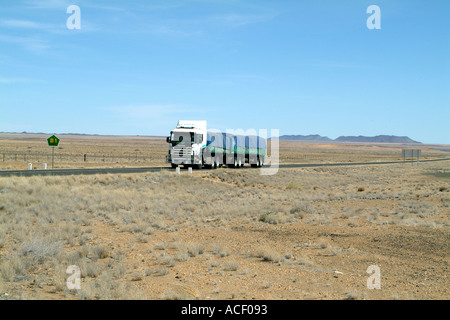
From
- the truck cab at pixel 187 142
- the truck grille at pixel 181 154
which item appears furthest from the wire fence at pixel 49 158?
the truck cab at pixel 187 142

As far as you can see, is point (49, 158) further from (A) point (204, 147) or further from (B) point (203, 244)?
(B) point (203, 244)

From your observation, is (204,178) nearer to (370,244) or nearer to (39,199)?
(39,199)

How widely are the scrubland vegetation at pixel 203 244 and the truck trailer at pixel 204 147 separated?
11.8m

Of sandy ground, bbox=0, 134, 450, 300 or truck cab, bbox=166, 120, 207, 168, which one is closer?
sandy ground, bbox=0, 134, 450, 300

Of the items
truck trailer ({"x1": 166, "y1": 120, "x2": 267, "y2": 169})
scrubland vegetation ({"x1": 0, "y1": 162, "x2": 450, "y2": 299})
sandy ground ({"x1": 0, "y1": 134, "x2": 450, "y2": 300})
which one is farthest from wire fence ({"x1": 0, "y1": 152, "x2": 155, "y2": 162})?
sandy ground ({"x1": 0, "y1": 134, "x2": 450, "y2": 300})

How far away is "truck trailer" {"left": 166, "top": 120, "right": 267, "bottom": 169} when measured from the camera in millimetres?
39719

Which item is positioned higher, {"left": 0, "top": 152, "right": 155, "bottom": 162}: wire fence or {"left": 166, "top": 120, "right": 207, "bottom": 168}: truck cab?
{"left": 166, "top": 120, "right": 207, "bottom": 168}: truck cab

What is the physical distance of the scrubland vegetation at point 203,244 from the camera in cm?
988

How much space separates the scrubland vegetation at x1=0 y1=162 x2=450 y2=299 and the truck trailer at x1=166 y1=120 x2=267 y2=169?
38.8ft

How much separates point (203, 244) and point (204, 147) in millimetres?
27404

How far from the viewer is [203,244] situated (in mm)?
14805

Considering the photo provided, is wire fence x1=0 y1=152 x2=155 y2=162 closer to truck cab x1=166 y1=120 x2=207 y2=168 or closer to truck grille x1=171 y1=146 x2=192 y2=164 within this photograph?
truck grille x1=171 y1=146 x2=192 y2=164

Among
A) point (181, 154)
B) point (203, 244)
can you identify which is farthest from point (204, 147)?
point (203, 244)
